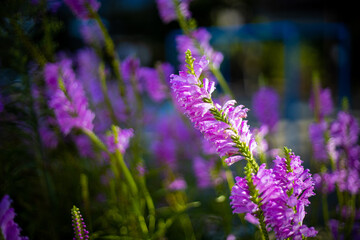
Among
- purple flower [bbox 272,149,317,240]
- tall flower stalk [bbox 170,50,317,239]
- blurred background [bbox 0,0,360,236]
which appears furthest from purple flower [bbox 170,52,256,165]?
blurred background [bbox 0,0,360,236]

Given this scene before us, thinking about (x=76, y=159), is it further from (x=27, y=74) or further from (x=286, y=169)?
(x=286, y=169)

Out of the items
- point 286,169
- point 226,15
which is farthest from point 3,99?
point 226,15

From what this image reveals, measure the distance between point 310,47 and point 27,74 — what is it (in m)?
8.86

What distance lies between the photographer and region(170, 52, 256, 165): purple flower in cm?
102

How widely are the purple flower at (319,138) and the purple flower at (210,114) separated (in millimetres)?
1166

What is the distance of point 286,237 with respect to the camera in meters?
1.05

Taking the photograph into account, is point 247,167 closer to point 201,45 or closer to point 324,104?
point 201,45

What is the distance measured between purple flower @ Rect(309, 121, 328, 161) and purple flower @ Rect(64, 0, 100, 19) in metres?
1.45

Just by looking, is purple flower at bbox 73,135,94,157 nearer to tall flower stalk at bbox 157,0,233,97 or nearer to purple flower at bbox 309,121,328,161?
tall flower stalk at bbox 157,0,233,97

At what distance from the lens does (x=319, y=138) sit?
2.08 m

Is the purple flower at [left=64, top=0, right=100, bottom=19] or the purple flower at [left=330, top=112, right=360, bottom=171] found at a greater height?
the purple flower at [left=64, top=0, right=100, bottom=19]

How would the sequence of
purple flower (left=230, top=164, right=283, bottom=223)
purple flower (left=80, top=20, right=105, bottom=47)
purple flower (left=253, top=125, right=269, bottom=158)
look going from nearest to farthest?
purple flower (left=230, top=164, right=283, bottom=223)
purple flower (left=253, top=125, right=269, bottom=158)
purple flower (left=80, top=20, right=105, bottom=47)

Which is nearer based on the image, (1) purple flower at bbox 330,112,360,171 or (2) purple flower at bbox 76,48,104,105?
(1) purple flower at bbox 330,112,360,171

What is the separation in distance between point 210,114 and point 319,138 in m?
1.27
